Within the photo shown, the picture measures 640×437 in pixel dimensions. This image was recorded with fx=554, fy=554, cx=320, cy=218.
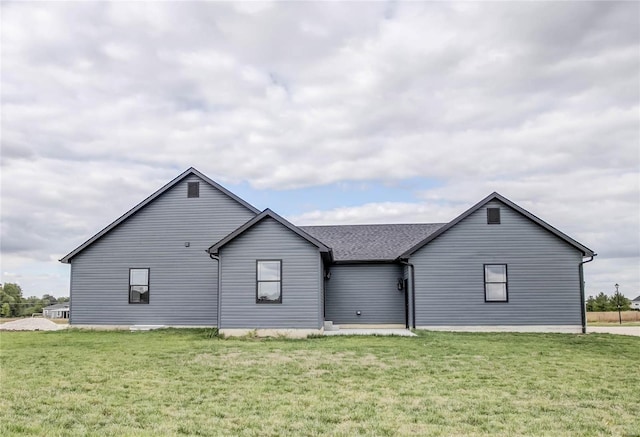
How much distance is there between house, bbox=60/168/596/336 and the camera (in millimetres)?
17016

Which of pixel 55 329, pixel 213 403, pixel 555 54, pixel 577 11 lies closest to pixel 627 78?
pixel 555 54

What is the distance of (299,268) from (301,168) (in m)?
9.55

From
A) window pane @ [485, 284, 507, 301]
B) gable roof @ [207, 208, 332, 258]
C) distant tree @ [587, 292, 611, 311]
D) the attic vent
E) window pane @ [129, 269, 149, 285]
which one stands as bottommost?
distant tree @ [587, 292, 611, 311]

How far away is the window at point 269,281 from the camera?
55.7ft

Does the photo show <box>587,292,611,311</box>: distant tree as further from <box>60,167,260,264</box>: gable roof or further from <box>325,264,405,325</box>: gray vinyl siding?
<box>60,167,260,264</box>: gable roof

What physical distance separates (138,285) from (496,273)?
12881 millimetres

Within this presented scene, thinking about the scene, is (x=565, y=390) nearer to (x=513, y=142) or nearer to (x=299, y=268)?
(x=299, y=268)

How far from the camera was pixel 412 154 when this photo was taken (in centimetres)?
2308

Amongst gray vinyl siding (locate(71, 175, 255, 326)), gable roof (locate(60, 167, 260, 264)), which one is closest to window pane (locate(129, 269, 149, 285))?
gray vinyl siding (locate(71, 175, 255, 326))

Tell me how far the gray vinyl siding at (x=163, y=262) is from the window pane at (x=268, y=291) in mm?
3691

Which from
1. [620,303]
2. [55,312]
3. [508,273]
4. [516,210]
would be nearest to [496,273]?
[508,273]

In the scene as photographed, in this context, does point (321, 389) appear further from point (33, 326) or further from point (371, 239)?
point (33, 326)

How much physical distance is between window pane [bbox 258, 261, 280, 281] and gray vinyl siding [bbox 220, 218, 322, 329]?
164 mm

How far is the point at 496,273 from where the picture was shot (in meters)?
19.2
